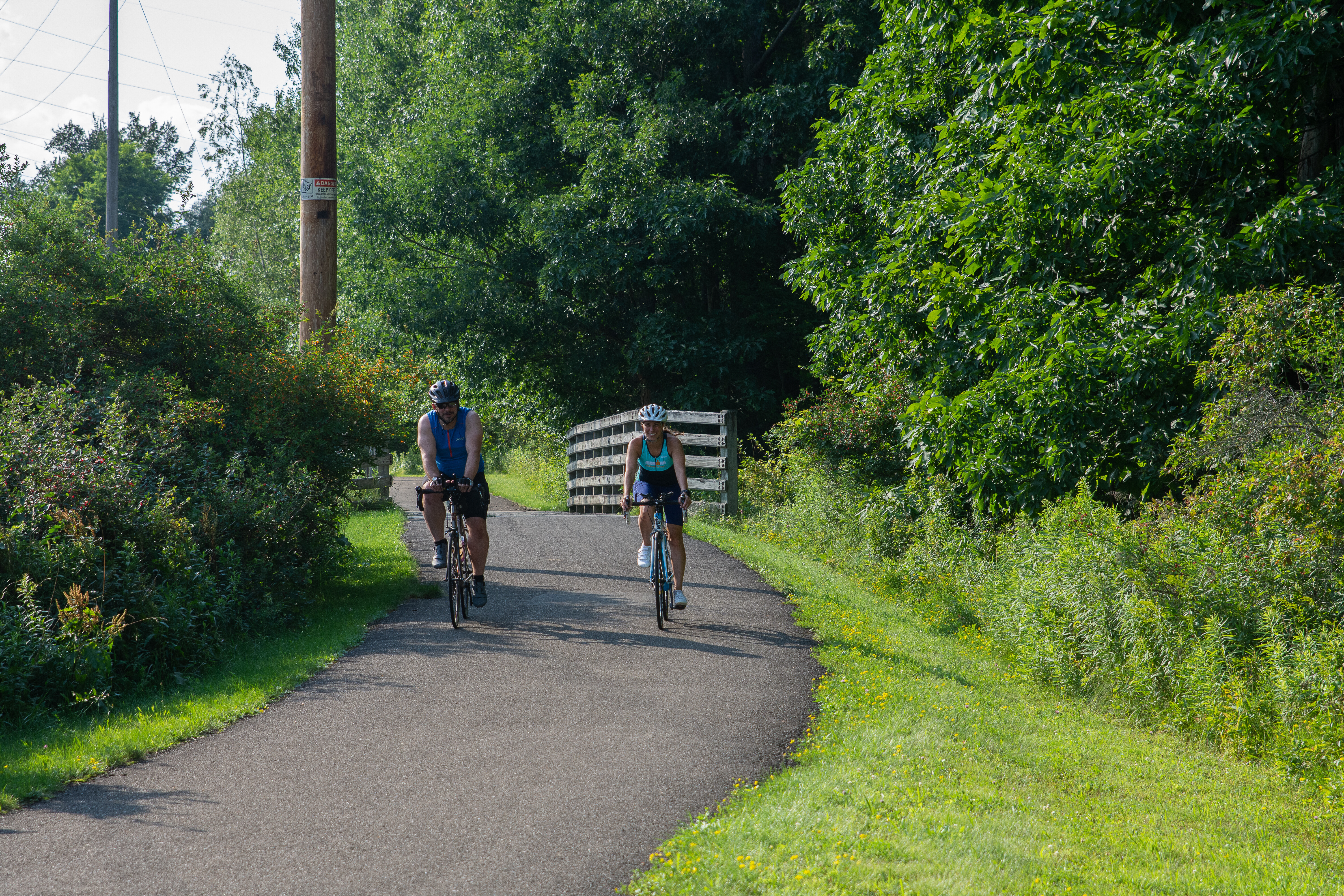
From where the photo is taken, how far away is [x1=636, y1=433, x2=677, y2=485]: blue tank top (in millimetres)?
9305

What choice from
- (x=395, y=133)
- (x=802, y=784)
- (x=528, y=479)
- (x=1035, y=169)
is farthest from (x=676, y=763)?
(x=528, y=479)

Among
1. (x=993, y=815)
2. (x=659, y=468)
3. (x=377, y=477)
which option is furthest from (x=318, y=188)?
(x=993, y=815)

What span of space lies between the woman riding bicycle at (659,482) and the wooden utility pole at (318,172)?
4.04 m

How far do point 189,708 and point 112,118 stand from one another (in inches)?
828

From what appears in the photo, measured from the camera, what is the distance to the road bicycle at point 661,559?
8.97m

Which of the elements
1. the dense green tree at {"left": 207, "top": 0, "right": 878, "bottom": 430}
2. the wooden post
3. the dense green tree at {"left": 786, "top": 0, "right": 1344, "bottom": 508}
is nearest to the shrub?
the dense green tree at {"left": 786, "top": 0, "right": 1344, "bottom": 508}

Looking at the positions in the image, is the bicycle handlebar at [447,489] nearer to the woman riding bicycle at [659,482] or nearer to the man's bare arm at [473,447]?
the man's bare arm at [473,447]

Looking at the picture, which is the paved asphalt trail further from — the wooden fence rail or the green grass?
the green grass

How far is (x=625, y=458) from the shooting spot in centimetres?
2072

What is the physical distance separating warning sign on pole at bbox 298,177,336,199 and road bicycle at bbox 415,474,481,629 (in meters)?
4.03

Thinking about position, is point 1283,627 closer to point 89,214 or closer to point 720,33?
point 89,214

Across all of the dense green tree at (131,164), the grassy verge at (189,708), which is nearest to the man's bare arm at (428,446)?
the grassy verge at (189,708)

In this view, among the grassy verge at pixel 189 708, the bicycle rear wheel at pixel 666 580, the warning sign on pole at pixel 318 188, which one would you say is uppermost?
the warning sign on pole at pixel 318 188

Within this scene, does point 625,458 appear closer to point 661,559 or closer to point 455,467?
point 455,467
